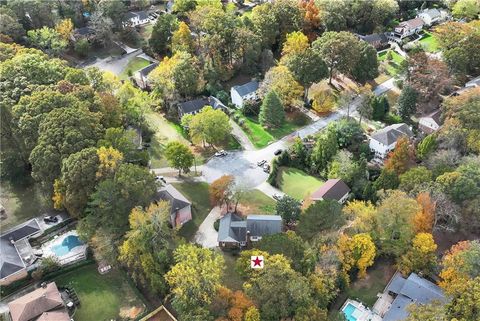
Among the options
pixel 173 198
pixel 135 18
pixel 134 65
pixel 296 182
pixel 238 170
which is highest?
pixel 135 18

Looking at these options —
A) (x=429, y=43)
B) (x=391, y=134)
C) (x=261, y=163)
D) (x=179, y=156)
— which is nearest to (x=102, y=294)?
(x=179, y=156)

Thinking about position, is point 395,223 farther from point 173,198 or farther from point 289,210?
point 173,198

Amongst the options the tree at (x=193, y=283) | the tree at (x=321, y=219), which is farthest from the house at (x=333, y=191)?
the tree at (x=193, y=283)

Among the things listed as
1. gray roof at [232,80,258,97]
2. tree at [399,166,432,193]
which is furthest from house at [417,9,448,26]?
tree at [399,166,432,193]

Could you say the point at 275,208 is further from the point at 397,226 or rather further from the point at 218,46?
the point at 218,46

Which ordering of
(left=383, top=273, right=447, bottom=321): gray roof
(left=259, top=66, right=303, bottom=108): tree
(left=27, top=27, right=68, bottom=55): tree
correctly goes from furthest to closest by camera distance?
(left=27, top=27, right=68, bottom=55): tree → (left=259, top=66, right=303, bottom=108): tree → (left=383, top=273, right=447, bottom=321): gray roof

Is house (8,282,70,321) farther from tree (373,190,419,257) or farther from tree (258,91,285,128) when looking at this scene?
tree (258,91,285,128)
